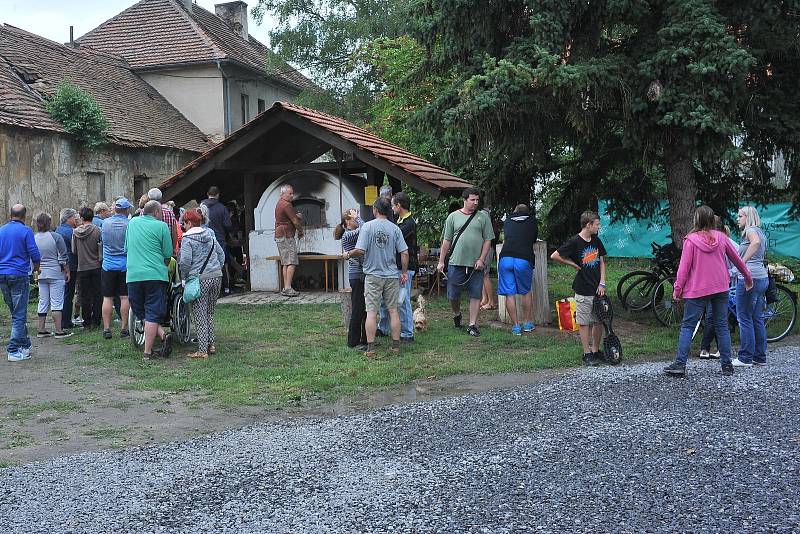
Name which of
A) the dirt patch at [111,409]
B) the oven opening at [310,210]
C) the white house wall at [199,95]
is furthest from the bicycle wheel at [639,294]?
the white house wall at [199,95]

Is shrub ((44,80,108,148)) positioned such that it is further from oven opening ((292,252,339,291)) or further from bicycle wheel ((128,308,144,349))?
bicycle wheel ((128,308,144,349))

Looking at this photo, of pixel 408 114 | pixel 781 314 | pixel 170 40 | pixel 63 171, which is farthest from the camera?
pixel 170 40

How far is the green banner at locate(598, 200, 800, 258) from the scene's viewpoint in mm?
22328

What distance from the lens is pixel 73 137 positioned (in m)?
21.8

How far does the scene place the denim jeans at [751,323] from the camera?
355 inches

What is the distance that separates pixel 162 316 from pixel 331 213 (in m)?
6.57

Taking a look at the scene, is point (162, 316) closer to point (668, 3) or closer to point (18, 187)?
point (668, 3)

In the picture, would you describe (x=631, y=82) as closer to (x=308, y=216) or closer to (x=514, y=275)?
(x=514, y=275)

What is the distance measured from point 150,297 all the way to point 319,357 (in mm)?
2145

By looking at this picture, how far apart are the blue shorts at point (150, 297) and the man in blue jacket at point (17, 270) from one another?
1332 mm

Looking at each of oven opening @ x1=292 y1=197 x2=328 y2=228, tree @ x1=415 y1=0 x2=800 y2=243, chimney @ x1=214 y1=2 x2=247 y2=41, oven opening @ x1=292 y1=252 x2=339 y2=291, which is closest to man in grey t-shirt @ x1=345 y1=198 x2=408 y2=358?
tree @ x1=415 y1=0 x2=800 y2=243

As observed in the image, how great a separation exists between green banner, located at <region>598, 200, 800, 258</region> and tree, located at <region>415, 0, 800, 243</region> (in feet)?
33.9

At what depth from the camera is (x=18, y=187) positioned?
20.0 metres

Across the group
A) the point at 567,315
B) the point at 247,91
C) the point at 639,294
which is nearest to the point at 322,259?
the point at 567,315
